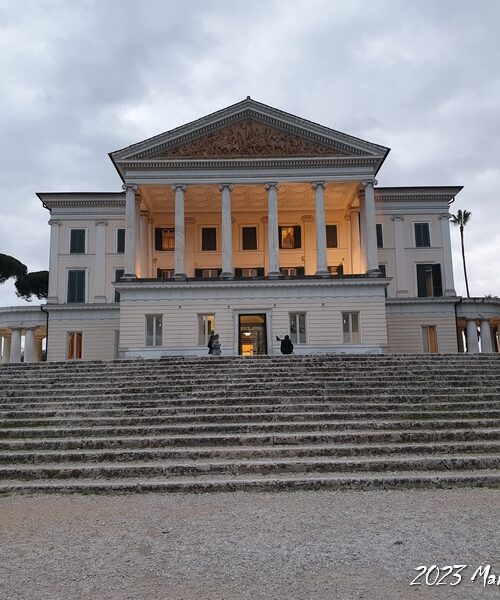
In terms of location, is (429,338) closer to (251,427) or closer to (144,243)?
(144,243)

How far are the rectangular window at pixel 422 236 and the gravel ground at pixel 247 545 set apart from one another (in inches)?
1242

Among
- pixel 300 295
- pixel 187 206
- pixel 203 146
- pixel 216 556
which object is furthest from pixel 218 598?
pixel 187 206

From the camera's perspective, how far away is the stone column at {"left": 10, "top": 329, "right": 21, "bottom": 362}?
3653cm

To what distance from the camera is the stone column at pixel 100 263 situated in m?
37.7

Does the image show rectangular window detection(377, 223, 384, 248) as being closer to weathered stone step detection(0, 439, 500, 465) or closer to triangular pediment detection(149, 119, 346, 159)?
triangular pediment detection(149, 119, 346, 159)

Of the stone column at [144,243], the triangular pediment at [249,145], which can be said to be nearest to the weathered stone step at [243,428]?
the stone column at [144,243]

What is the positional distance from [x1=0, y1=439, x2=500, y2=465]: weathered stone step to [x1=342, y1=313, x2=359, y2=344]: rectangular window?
19.2 m

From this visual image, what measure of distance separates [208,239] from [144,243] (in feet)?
14.9

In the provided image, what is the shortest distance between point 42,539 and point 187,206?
102 feet

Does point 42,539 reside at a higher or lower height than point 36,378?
lower

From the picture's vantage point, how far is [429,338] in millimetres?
36469

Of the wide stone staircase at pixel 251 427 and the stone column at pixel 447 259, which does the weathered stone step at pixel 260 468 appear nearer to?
the wide stone staircase at pixel 251 427

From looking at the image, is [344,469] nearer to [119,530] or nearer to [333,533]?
[333,533]

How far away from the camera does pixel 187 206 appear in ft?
119
